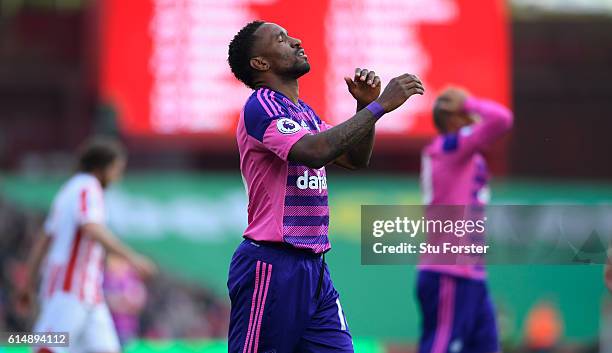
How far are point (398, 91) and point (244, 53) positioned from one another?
0.79 metres

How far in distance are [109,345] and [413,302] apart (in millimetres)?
6303

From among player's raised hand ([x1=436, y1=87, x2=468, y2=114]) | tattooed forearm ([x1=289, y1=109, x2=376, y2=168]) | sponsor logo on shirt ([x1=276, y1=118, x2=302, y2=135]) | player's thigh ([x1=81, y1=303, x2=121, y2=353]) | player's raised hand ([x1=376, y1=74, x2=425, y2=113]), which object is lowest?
player's thigh ([x1=81, y1=303, x2=121, y2=353])

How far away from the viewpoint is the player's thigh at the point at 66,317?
24.0 feet

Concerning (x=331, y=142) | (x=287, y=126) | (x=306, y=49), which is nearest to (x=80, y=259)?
(x=287, y=126)

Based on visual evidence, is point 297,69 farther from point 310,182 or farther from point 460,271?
point 460,271

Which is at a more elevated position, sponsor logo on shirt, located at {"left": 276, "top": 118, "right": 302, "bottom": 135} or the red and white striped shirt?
sponsor logo on shirt, located at {"left": 276, "top": 118, "right": 302, "bottom": 135}

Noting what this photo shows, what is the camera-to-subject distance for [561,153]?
15812mm

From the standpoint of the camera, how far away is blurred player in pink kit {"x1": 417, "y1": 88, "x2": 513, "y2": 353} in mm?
7586

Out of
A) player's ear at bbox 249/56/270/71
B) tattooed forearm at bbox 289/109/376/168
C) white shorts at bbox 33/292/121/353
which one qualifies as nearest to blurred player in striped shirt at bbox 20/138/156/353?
white shorts at bbox 33/292/121/353

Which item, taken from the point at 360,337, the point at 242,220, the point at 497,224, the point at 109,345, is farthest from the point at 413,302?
the point at 109,345

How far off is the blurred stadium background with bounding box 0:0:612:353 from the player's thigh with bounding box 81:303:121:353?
394 cm

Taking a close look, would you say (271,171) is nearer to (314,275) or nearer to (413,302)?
(314,275)

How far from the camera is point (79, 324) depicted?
7332 millimetres

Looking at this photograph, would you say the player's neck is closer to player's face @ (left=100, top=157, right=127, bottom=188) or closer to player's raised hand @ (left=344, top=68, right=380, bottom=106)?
player's raised hand @ (left=344, top=68, right=380, bottom=106)
